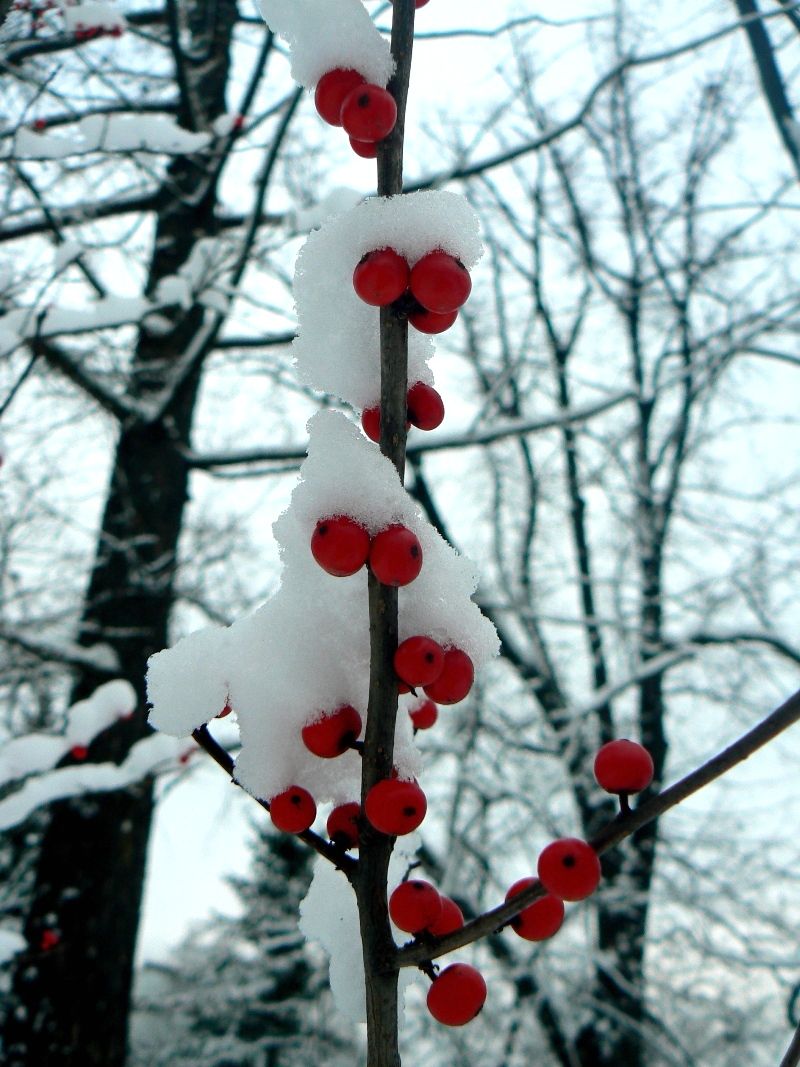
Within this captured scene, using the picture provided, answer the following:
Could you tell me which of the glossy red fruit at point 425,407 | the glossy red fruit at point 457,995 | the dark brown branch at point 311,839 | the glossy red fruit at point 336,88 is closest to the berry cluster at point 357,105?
the glossy red fruit at point 336,88

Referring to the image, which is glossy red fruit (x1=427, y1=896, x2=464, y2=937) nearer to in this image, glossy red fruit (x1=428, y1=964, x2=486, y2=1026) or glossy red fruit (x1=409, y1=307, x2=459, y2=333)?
glossy red fruit (x1=428, y1=964, x2=486, y2=1026)

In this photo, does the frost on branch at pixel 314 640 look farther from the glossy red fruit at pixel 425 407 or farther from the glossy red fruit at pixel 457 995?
the glossy red fruit at pixel 457 995

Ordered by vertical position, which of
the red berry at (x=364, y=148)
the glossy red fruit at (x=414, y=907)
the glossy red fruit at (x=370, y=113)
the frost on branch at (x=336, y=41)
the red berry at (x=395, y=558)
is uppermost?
the frost on branch at (x=336, y=41)

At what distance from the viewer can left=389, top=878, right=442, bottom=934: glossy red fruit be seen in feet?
2.47

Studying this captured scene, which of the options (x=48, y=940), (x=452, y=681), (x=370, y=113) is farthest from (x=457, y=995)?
(x=48, y=940)

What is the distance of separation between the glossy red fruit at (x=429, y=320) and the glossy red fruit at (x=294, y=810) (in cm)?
50

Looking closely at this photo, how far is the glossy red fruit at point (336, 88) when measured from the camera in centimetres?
92

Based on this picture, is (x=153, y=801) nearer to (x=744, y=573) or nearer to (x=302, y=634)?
(x=302, y=634)

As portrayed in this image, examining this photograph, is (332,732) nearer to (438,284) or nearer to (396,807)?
(396,807)

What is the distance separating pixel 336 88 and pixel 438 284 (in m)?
0.31

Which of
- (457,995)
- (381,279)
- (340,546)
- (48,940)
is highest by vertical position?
(48,940)

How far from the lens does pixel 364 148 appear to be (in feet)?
3.12

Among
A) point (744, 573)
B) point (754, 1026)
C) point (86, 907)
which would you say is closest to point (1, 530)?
point (86, 907)

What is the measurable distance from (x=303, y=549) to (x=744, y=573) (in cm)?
838
